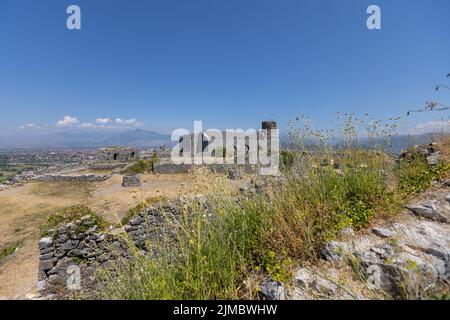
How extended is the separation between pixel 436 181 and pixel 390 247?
2.39 m

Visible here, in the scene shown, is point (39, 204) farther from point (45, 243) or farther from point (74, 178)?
point (45, 243)

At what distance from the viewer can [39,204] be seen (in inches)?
512

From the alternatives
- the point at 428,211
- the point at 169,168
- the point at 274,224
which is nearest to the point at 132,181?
the point at 169,168

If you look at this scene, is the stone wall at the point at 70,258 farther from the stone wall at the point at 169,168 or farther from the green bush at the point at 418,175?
the stone wall at the point at 169,168

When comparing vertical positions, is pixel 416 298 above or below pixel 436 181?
below

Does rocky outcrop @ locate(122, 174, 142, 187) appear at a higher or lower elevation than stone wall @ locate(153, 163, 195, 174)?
lower

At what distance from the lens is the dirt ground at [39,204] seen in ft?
14.3

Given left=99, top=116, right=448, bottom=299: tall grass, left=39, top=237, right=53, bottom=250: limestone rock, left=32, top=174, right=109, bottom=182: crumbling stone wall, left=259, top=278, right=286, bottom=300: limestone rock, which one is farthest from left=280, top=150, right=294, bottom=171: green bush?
left=32, top=174, right=109, bottom=182: crumbling stone wall

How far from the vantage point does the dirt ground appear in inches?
172

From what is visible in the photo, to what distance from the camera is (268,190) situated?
3.53 meters

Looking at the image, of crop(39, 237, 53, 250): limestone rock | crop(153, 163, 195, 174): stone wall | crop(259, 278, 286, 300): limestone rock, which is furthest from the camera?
crop(153, 163, 195, 174): stone wall

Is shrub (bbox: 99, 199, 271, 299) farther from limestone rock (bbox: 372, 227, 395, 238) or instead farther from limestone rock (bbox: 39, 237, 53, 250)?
limestone rock (bbox: 39, 237, 53, 250)
